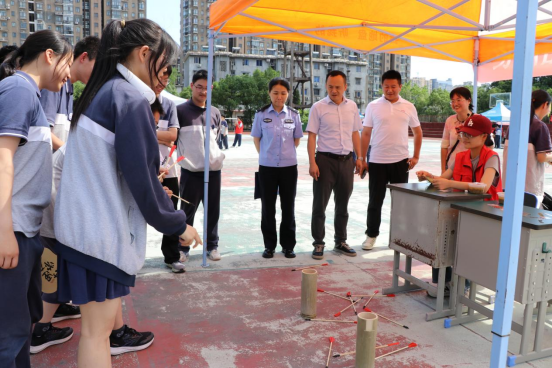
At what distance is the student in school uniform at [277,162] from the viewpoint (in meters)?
4.73

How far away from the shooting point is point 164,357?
2.73 m

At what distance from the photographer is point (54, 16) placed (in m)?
95.4

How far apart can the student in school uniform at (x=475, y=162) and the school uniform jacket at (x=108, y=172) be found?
2.48 m

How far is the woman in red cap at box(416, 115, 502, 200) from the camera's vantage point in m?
3.39

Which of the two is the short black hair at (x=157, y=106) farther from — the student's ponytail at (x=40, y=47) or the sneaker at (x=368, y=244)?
the sneaker at (x=368, y=244)

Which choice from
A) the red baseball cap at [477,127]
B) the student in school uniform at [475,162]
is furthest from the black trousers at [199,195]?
the red baseball cap at [477,127]

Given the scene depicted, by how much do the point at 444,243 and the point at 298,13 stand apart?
313 cm

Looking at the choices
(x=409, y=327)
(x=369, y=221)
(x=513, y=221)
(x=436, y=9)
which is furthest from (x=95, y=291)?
(x=436, y=9)

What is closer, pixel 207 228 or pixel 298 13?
pixel 207 228

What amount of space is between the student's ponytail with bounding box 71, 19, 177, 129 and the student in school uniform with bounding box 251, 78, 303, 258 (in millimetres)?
2929

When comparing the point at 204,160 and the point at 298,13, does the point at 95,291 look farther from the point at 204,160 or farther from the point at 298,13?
the point at 298,13

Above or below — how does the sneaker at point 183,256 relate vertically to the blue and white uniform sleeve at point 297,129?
below

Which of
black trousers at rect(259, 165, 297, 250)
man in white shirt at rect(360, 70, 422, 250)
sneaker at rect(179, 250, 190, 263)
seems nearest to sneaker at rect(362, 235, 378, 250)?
man in white shirt at rect(360, 70, 422, 250)

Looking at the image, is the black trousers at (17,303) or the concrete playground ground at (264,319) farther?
the concrete playground ground at (264,319)
